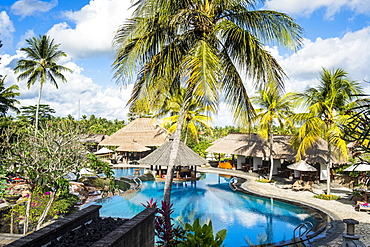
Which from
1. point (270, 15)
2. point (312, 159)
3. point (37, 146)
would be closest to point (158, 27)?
point (270, 15)

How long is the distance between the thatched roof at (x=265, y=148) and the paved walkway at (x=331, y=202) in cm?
197

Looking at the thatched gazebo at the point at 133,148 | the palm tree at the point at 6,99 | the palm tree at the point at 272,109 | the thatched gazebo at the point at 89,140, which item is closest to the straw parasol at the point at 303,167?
the palm tree at the point at 272,109

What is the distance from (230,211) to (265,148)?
1007cm

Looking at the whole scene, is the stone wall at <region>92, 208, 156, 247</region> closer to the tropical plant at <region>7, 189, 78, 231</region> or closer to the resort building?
A: the tropical plant at <region>7, 189, 78, 231</region>

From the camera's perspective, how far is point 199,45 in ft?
21.3

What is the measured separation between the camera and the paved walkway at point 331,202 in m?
8.44

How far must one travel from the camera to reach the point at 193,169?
2048 cm

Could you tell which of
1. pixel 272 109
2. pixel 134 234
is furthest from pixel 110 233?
pixel 272 109

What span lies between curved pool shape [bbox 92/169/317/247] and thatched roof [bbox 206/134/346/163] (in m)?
4.15

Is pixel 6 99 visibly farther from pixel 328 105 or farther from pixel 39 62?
pixel 328 105

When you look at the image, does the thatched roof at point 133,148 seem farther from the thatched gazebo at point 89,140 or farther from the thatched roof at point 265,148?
the thatched roof at point 265,148

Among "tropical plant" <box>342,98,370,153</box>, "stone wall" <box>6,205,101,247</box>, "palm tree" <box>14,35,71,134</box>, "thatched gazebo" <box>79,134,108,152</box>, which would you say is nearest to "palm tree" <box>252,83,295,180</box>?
"thatched gazebo" <box>79,134,108,152</box>

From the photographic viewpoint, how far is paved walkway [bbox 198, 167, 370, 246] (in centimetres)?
844

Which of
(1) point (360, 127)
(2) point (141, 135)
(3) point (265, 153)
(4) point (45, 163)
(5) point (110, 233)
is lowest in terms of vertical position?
(5) point (110, 233)
